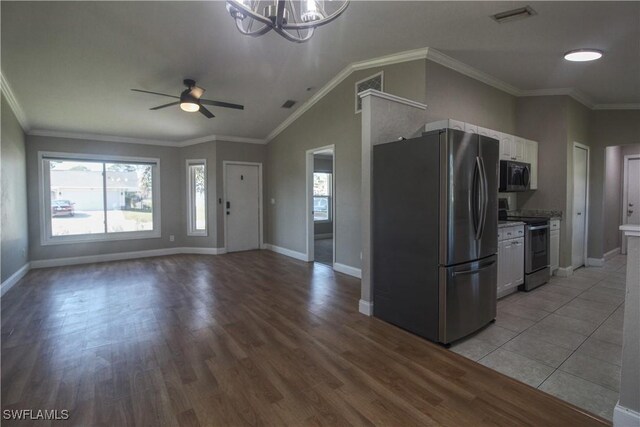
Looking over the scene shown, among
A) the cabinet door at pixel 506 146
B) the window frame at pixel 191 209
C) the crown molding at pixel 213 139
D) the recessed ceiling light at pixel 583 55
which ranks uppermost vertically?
the recessed ceiling light at pixel 583 55

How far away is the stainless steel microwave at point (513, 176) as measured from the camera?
424 cm

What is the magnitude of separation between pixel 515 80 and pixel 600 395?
4.19 meters

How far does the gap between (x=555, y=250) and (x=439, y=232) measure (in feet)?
11.2

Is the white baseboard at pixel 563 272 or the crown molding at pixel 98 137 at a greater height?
the crown molding at pixel 98 137

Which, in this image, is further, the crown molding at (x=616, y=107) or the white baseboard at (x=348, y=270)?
the crown molding at (x=616, y=107)

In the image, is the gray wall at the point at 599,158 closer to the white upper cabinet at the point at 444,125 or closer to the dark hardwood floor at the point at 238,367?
the white upper cabinet at the point at 444,125

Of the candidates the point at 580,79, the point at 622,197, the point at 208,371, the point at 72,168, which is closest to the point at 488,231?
the point at 208,371

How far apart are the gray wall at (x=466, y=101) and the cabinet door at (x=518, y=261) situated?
5.88ft

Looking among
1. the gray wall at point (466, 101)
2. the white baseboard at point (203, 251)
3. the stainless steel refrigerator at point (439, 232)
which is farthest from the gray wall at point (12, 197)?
the gray wall at point (466, 101)

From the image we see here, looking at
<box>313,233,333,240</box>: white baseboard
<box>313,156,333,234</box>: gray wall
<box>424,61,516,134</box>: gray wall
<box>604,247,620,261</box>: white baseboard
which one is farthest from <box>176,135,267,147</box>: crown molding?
<box>604,247,620,261</box>: white baseboard

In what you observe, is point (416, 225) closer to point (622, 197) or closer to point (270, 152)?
point (270, 152)

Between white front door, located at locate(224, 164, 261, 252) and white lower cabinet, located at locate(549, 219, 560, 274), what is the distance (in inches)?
227
